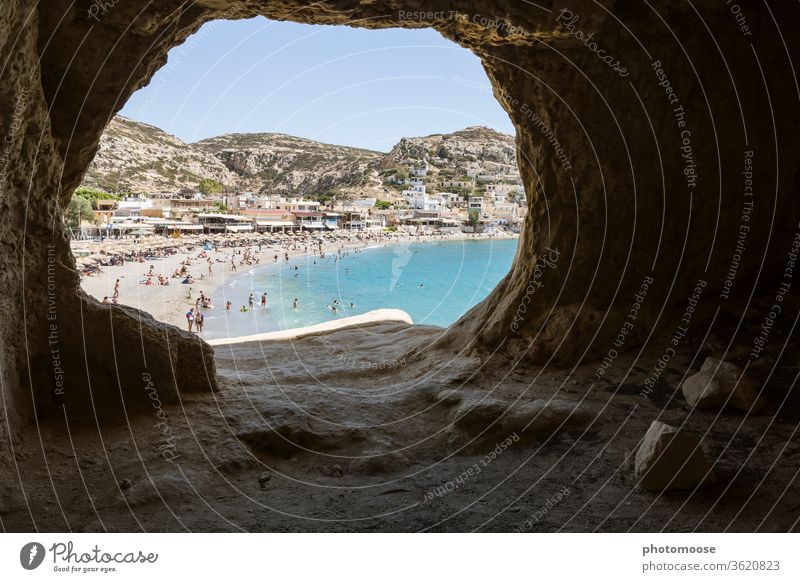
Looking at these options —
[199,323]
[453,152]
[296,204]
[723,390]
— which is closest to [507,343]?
[723,390]

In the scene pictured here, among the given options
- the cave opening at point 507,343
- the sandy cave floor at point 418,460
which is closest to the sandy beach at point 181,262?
the cave opening at point 507,343

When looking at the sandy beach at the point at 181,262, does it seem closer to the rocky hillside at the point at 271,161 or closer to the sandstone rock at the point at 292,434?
the rocky hillside at the point at 271,161

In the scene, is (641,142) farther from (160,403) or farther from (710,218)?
(160,403)

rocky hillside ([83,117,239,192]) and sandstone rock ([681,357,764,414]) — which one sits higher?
rocky hillside ([83,117,239,192])

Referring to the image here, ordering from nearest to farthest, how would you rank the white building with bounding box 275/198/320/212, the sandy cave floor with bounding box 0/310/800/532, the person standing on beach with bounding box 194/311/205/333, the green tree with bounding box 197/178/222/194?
the sandy cave floor with bounding box 0/310/800/532 < the person standing on beach with bounding box 194/311/205/333 < the white building with bounding box 275/198/320/212 < the green tree with bounding box 197/178/222/194

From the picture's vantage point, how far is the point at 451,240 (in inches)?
2677

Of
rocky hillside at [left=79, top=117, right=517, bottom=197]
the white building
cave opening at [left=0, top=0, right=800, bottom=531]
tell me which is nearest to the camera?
cave opening at [left=0, top=0, right=800, bottom=531]

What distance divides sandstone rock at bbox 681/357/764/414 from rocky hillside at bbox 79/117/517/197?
166 feet

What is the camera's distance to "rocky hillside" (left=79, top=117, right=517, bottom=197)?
5288 cm

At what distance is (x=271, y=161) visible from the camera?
199 feet

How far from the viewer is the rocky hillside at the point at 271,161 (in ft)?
173

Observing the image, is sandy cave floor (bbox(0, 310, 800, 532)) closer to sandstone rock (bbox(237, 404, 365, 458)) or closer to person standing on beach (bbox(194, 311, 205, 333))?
sandstone rock (bbox(237, 404, 365, 458))

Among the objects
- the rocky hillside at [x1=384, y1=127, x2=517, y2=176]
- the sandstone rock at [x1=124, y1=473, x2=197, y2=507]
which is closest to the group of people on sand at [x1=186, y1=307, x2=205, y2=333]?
the sandstone rock at [x1=124, y1=473, x2=197, y2=507]

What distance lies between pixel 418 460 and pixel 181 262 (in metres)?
38.8
